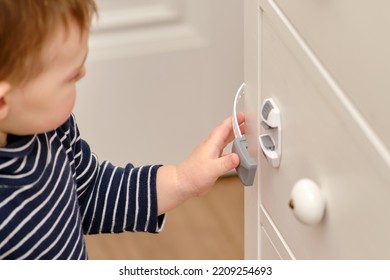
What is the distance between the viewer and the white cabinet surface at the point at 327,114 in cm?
50

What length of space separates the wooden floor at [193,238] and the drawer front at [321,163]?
64 cm

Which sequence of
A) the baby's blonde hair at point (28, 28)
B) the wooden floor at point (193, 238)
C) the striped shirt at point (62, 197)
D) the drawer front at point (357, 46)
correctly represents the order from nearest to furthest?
1. the drawer front at point (357, 46)
2. the baby's blonde hair at point (28, 28)
3. the striped shirt at point (62, 197)
4. the wooden floor at point (193, 238)

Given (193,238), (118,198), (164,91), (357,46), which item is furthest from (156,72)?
(357,46)

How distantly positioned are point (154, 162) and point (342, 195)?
36.1 inches

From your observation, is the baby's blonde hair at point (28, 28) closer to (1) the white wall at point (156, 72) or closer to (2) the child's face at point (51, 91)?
(2) the child's face at point (51, 91)

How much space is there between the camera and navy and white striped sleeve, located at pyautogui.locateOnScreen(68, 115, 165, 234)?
2.68 feet

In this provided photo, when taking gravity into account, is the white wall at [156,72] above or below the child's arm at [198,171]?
above

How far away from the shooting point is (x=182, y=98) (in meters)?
1.42

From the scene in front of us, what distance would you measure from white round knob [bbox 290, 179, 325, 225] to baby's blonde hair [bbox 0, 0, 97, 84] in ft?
0.69

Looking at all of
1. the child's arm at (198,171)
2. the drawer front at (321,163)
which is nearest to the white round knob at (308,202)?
the drawer front at (321,163)

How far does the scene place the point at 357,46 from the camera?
0.50 metres

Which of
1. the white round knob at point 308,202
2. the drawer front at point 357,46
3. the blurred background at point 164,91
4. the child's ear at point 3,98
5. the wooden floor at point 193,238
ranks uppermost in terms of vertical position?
the blurred background at point 164,91

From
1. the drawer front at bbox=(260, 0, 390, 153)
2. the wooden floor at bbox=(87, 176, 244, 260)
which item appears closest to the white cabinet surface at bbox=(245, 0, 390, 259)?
the drawer front at bbox=(260, 0, 390, 153)

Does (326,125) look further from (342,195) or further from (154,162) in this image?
(154,162)
